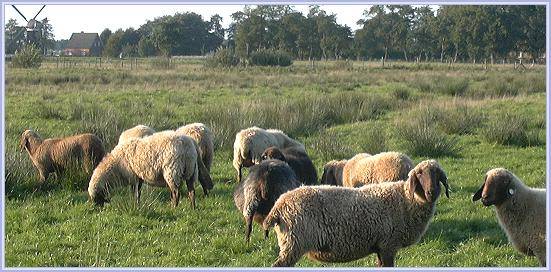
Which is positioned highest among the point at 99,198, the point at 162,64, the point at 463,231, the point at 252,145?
the point at 162,64

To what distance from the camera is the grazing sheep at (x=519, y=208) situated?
17.4ft

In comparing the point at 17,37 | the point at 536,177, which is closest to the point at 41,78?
the point at 17,37

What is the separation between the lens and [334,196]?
4.66m

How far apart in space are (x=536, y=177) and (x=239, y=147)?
4440mm

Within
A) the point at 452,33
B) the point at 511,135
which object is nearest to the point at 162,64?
the point at 452,33

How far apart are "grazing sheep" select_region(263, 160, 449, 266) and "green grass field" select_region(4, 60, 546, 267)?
84cm

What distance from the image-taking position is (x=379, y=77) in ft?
98.6

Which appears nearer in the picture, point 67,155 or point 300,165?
point 300,165

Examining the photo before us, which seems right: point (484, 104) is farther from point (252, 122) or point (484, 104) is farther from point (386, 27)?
point (386, 27)

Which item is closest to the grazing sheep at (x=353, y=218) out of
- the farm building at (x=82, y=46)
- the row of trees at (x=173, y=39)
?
the row of trees at (x=173, y=39)

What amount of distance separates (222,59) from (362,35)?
12.1 m

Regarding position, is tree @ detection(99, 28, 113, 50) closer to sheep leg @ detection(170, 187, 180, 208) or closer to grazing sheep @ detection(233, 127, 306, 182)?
grazing sheep @ detection(233, 127, 306, 182)

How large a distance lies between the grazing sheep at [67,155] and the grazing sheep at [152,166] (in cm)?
89

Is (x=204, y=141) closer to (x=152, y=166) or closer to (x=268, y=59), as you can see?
(x=152, y=166)
